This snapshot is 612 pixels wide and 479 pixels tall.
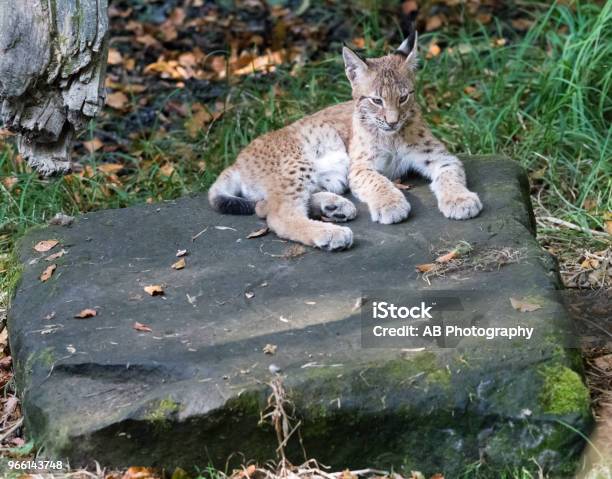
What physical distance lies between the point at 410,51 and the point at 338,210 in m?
1.15

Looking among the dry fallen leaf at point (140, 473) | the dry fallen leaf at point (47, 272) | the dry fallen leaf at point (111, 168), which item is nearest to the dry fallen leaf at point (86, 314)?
the dry fallen leaf at point (47, 272)

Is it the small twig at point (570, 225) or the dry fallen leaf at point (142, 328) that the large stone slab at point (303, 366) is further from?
the small twig at point (570, 225)

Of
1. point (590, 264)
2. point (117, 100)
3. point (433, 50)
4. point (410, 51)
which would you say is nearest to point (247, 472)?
point (590, 264)

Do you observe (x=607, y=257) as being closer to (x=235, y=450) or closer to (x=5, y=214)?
(x=235, y=450)

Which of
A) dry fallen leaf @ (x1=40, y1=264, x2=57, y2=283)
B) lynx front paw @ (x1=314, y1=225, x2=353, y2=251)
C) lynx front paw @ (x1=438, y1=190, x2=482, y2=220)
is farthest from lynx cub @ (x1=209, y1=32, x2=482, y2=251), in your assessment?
dry fallen leaf @ (x1=40, y1=264, x2=57, y2=283)

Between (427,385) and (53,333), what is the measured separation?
5.51 ft

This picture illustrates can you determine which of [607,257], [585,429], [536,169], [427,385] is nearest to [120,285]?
[427,385]

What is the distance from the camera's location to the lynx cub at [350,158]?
5.20m

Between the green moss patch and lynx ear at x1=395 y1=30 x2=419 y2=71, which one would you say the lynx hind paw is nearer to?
lynx ear at x1=395 y1=30 x2=419 y2=71

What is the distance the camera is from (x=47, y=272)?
477cm

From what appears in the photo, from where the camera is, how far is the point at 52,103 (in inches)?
180

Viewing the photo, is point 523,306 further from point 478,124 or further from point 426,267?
point 478,124
